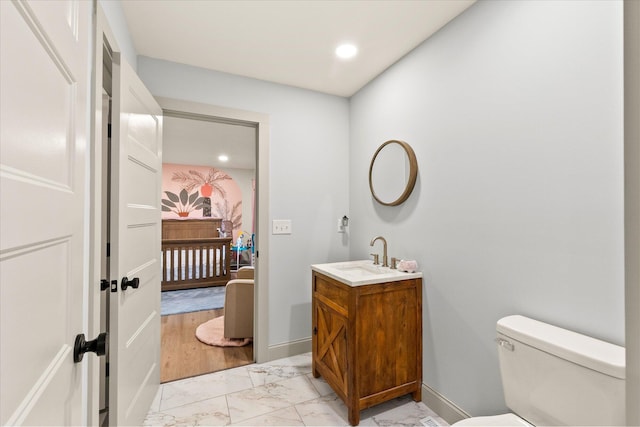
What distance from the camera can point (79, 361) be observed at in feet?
2.41

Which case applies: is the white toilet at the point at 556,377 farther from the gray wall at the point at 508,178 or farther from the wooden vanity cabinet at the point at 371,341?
the wooden vanity cabinet at the point at 371,341

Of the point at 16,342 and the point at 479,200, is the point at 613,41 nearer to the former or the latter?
the point at 479,200

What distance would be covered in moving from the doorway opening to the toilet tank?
2.01 metres

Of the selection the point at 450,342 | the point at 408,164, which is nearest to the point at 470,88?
the point at 408,164

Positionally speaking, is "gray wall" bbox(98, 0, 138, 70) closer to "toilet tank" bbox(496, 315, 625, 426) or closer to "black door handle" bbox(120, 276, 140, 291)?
"black door handle" bbox(120, 276, 140, 291)

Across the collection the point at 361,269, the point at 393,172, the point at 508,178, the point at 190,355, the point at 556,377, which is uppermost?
the point at 393,172

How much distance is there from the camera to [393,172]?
2.19m

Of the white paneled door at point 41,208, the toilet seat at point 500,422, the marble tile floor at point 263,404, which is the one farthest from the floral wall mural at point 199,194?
the toilet seat at point 500,422

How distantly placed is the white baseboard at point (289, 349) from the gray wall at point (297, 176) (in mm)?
42

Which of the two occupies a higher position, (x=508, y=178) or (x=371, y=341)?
(x=508, y=178)

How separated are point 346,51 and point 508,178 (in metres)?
1.38

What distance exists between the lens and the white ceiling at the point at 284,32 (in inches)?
64.4

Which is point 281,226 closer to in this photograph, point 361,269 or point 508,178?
point 361,269

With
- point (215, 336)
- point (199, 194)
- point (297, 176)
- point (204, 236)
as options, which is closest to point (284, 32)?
point (297, 176)
